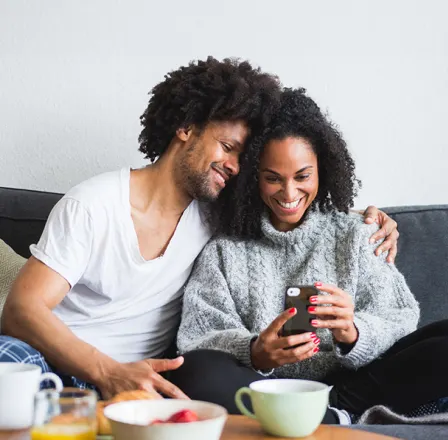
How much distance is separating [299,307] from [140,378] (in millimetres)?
346

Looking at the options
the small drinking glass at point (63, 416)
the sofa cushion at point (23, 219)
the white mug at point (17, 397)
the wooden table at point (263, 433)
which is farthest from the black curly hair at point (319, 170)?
the small drinking glass at point (63, 416)

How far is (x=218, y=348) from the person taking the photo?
5.52 ft

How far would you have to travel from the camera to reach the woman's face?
184cm

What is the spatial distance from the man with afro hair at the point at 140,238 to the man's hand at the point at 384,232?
0.37 metres

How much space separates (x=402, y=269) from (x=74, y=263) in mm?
855

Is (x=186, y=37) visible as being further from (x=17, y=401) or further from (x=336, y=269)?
(x=17, y=401)

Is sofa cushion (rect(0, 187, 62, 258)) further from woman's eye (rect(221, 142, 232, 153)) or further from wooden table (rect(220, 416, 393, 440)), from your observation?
wooden table (rect(220, 416, 393, 440))

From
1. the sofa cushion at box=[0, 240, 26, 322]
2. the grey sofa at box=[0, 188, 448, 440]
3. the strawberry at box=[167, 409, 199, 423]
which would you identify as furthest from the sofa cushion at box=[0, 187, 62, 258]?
the strawberry at box=[167, 409, 199, 423]

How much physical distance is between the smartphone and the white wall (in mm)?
852

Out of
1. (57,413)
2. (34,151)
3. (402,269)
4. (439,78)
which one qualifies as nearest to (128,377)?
(57,413)

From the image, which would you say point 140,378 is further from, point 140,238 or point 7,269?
point 7,269

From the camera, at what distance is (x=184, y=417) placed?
35.3 inches

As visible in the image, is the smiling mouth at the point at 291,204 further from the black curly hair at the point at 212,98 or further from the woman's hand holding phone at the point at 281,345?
the woman's hand holding phone at the point at 281,345

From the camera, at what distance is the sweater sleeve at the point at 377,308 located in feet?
5.45
